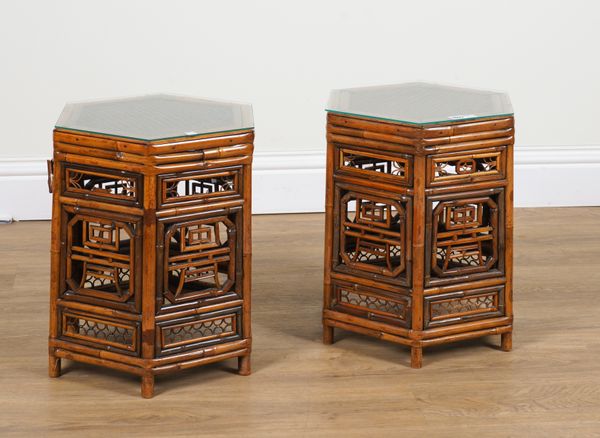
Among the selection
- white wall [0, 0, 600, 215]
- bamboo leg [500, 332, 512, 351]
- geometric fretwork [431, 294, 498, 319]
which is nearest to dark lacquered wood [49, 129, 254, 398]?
geometric fretwork [431, 294, 498, 319]

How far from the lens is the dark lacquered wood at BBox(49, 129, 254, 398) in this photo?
2621 mm

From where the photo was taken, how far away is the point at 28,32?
4.09 m

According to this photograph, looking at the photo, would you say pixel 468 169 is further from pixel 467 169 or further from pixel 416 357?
pixel 416 357

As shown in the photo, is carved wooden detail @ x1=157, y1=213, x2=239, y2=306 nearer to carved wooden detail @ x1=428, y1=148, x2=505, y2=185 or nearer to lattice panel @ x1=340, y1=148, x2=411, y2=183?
lattice panel @ x1=340, y1=148, x2=411, y2=183

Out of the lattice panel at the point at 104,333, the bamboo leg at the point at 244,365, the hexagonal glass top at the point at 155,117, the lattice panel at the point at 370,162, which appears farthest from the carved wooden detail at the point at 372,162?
the lattice panel at the point at 104,333

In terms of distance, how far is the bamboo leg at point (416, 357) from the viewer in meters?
2.89

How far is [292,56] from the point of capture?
13.8 ft

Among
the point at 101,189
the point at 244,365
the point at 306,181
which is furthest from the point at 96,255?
the point at 306,181

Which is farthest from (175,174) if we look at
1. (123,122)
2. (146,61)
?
(146,61)

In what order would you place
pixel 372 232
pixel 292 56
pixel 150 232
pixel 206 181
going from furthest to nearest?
pixel 292 56
pixel 372 232
pixel 206 181
pixel 150 232

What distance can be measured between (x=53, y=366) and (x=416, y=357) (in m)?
0.87

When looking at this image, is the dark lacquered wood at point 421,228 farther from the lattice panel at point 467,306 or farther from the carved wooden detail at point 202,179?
the carved wooden detail at point 202,179

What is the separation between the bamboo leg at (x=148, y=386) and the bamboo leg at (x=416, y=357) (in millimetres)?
641

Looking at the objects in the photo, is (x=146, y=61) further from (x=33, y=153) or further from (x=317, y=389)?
(x=317, y=389)
